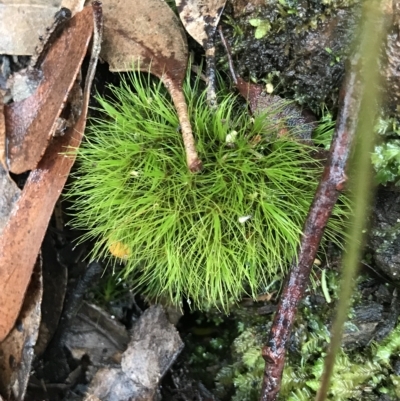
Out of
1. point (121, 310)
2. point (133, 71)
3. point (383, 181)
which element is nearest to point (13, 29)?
point (133, 71)

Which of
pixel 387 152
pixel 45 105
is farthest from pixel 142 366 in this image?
pixel 387 152

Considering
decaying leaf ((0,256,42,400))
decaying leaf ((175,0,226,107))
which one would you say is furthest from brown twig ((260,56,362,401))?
decaying leaf ((0,256,42,400))

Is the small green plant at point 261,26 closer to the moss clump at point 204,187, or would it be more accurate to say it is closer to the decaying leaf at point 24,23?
the moss clump at point 204,187

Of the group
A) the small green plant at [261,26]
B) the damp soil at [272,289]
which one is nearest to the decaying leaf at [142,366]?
the damp soil at [272,289]

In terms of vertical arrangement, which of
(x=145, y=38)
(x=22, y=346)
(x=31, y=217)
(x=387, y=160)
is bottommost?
(x=22, y=346)

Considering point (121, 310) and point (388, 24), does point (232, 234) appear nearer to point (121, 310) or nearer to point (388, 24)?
point (121, 310)

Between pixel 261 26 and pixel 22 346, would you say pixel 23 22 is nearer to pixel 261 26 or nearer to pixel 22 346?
pixel 261 26
